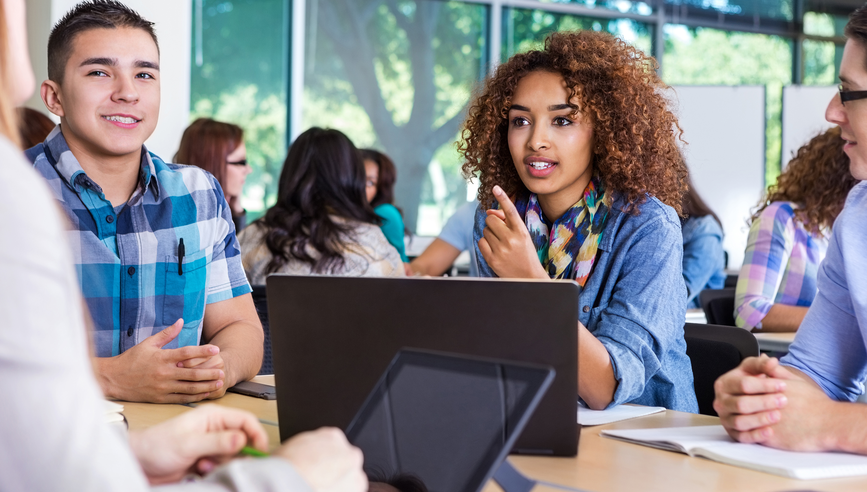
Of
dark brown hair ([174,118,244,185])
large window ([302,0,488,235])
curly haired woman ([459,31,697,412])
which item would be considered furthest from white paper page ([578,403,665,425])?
large window ([302,0,488,235])

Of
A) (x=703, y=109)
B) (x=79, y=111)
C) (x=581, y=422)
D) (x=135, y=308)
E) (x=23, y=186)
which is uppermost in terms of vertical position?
(x=703, y=109)

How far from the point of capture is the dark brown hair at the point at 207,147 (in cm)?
376

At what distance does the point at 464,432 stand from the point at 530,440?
24 cm

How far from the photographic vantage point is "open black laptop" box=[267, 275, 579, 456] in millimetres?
1016

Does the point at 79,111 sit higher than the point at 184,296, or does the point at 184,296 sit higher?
the point at 79,111

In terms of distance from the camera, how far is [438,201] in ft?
22.3

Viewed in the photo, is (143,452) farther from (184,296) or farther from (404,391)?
(184,296)

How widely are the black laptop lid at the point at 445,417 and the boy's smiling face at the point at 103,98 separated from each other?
117 cm

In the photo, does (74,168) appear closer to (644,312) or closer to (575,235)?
(575,235)

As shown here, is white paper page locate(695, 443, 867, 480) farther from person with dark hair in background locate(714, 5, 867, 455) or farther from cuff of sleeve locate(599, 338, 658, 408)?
cuff of sleeve locate(599, 338, 658, 408)

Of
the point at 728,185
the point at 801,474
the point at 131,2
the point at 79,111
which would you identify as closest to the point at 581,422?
the point at 801,474

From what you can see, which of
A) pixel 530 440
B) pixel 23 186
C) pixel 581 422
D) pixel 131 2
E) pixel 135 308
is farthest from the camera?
pixel 131 2

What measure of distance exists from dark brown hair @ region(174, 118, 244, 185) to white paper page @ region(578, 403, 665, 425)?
2738 millimetres

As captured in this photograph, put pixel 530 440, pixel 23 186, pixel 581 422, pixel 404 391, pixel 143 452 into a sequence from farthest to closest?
pixel 581 422, pixel 530 440, pixel 404 391, pixel 143 452, pixel 23 186
